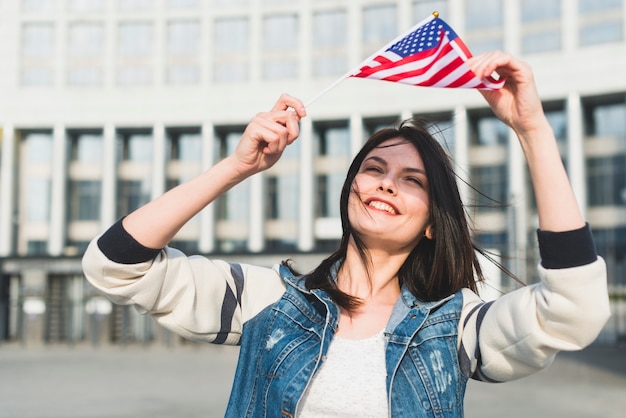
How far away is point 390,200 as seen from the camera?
2.52 metres

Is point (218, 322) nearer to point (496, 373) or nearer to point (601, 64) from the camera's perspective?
point (496, 373)

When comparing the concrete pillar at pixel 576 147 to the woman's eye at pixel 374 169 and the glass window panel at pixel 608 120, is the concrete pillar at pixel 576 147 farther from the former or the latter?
the woman's eye at pixel 374 169

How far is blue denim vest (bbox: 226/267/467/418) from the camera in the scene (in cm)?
218

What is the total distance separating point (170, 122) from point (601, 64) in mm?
26183

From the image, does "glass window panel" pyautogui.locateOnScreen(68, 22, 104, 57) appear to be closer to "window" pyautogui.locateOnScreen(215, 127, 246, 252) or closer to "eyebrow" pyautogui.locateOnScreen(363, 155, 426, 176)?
"window" pyautogui.locateOnScreen(215, 127, 246, 252)

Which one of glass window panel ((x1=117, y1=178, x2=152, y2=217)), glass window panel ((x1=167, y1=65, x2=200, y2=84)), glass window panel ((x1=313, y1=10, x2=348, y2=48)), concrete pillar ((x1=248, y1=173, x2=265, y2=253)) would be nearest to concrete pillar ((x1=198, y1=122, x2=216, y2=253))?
concrete pillar ((x1=248, y1=173, x2=265, y2=253))

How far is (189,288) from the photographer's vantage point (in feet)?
7.81

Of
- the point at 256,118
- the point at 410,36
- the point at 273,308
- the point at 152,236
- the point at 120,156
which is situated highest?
the point at 120,156

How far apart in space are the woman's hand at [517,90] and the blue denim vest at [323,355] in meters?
0.66

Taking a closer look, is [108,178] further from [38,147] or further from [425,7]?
[425,7]

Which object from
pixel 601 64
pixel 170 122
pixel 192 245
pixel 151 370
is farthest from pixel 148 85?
pixel 151 370

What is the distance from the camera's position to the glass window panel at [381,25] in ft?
143

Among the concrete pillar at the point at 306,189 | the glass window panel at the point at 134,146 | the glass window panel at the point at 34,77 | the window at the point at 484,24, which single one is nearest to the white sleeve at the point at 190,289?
the concrete pillar at the point at 306,189

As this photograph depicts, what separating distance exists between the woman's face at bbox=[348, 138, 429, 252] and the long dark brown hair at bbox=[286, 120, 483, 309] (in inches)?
1.5
